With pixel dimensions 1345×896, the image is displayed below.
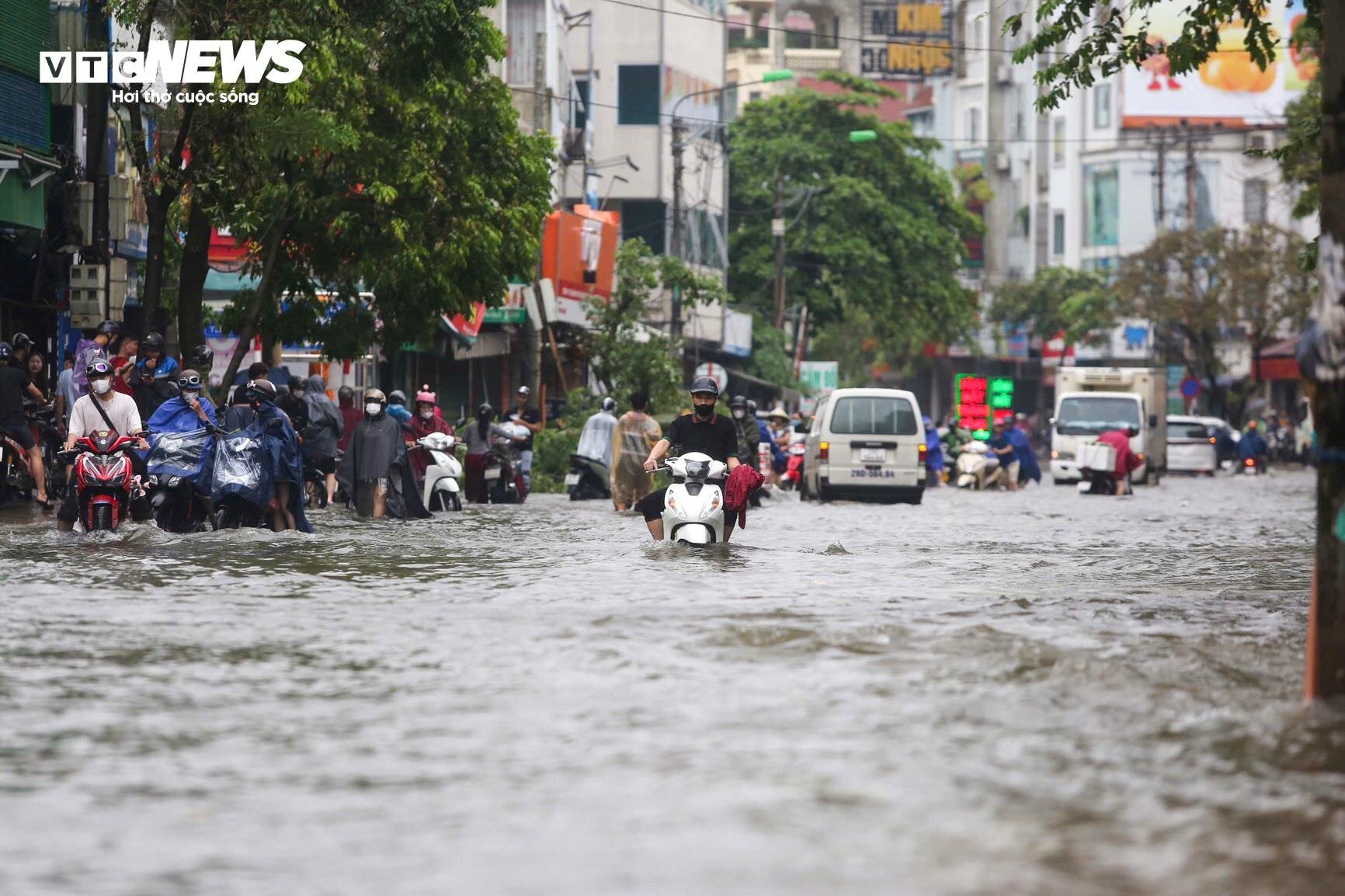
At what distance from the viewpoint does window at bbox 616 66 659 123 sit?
2596 inches

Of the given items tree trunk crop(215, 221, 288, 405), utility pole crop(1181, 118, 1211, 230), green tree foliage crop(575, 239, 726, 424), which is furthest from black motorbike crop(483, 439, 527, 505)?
utility pole crop(1181, 118, 1211, 230)

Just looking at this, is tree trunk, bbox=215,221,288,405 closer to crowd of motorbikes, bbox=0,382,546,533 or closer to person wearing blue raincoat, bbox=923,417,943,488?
crowd of motorbikes, bbox=0,382,546,533

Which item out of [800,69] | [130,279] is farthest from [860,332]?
[130,279]

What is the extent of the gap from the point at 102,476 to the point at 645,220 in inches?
1896

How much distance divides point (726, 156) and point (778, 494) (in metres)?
33.4

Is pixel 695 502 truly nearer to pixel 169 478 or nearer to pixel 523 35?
pixel 169 478

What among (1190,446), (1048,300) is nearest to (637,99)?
(1190,446)

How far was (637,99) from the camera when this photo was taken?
66188mm

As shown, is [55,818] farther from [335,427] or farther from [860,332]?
[860,332]

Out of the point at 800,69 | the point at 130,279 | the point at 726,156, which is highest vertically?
the point at 800,69

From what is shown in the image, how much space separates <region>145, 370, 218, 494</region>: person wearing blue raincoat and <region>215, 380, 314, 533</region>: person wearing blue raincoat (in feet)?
0.62

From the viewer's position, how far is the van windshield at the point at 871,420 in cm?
3572

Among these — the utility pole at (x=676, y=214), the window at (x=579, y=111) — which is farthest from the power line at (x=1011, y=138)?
the utility pole at (x=676, y=214)

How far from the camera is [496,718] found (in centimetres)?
884
